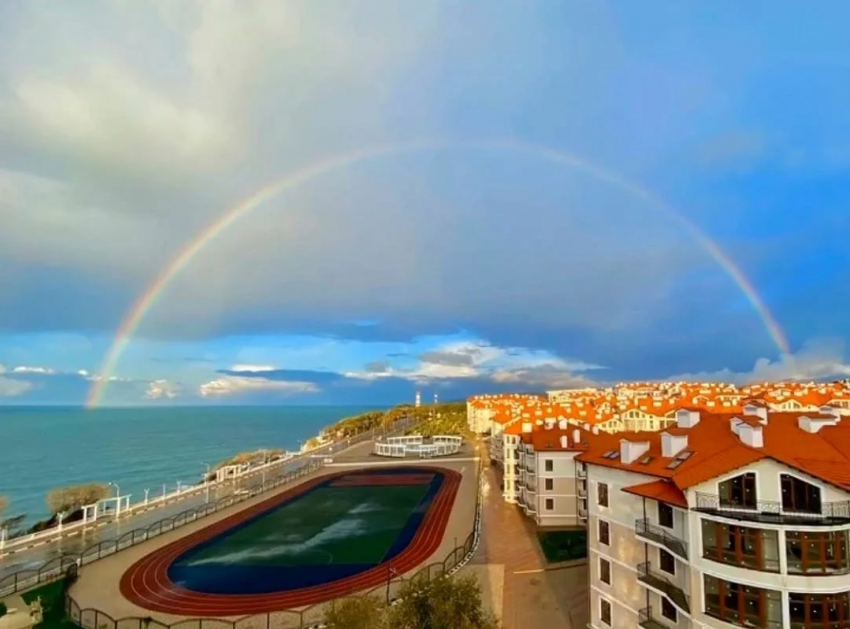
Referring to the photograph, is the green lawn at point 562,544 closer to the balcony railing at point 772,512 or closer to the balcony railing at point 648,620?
the balcony railing at point 648,620

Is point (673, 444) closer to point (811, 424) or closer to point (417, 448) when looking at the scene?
point (811, 424)

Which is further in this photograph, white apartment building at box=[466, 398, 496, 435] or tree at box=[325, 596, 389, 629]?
white apartment building at box=[466, 398, 496, 435]

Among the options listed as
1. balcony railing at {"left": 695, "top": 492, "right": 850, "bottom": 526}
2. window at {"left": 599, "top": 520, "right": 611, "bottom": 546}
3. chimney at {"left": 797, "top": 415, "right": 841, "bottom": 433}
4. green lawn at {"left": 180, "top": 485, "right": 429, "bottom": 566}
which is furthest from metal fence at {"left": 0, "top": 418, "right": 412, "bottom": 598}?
chimney at {"left": 797, "top": 415, "right": 841, "bottom": 433}

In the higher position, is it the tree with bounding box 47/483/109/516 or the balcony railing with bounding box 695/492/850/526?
the balcony railing with bounding box 695/492/850/526

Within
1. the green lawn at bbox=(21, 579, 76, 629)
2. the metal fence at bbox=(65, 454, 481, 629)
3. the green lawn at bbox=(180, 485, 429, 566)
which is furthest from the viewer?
the green lawn at bbox=(180, 485, 429, 566)

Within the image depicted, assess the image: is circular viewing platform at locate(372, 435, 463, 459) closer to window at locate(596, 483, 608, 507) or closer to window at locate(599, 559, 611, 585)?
window at locate(596, 483, 608, 507)

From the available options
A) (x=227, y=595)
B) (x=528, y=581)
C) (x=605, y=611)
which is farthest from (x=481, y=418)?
(x=605, y=611)

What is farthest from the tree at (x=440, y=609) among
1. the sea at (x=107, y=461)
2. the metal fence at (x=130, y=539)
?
the sea at (x=107, y=461)
